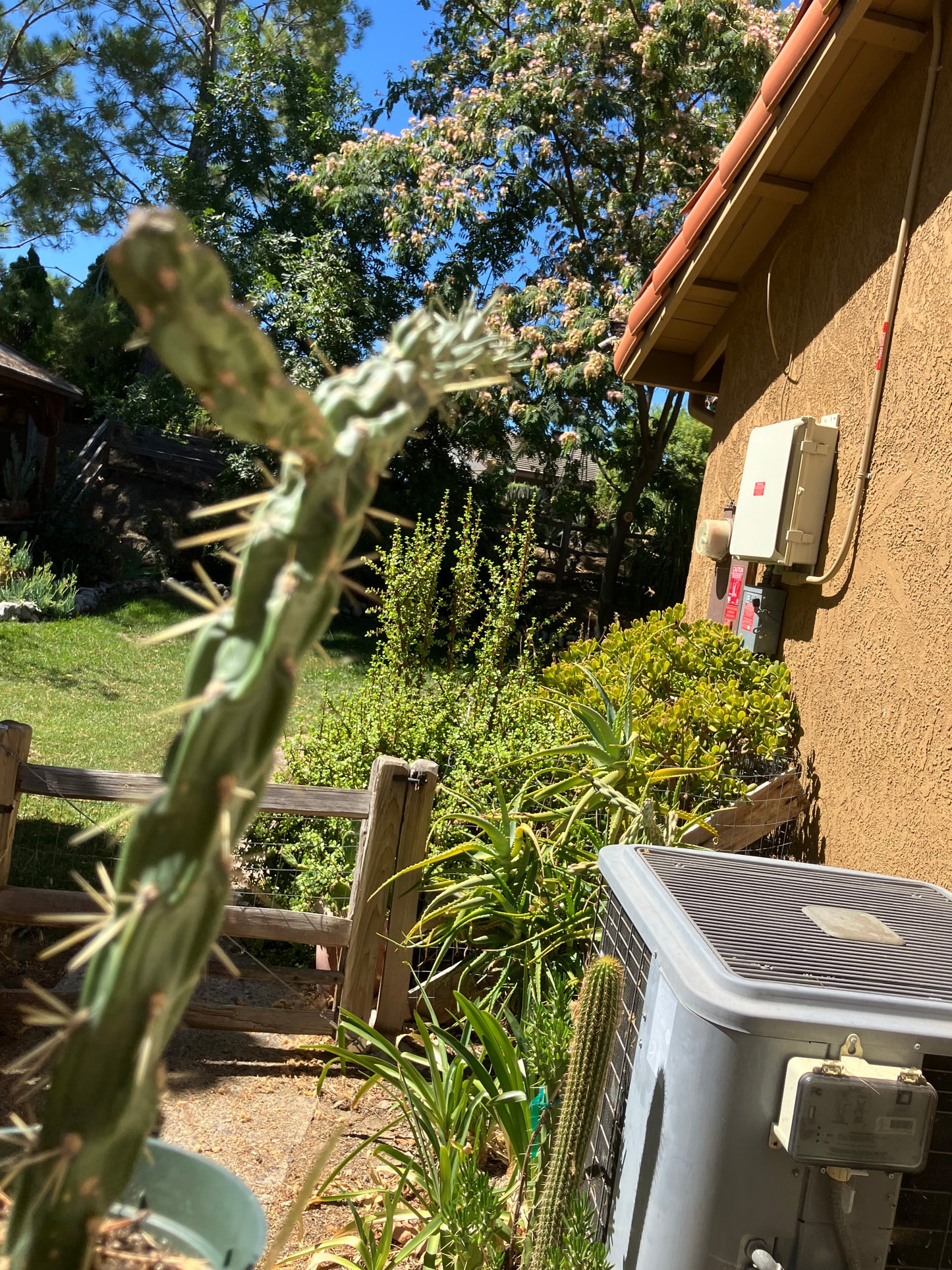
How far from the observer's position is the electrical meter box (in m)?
4.95

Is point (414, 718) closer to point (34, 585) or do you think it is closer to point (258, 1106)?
point (258, 1106)

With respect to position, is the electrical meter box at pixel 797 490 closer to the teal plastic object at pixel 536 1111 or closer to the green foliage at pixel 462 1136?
the green foliage at pixel 462 1136

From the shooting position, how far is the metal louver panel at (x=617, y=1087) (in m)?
2.18

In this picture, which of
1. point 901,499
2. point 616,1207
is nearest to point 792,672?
point 901,499

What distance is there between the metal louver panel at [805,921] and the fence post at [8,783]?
9.25 feet

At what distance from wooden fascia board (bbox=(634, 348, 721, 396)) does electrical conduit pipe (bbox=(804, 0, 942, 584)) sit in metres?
2.87

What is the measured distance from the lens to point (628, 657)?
5129mm

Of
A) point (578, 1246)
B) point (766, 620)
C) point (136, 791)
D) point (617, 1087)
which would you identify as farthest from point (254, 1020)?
point (766, 620)

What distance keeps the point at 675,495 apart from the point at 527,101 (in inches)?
245

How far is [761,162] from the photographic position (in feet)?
17.0

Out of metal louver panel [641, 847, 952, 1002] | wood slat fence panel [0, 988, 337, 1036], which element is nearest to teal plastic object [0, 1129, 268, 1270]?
metal louver panel [641, 847, 952, 1002]

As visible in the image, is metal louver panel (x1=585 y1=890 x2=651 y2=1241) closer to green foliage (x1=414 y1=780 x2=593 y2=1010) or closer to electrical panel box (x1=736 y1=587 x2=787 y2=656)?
green foliage (x1=414 y1=780 x2=593 y2=1010)

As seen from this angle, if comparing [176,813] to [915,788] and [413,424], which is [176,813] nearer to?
[413,424]

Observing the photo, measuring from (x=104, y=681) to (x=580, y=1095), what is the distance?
887 centimetres
